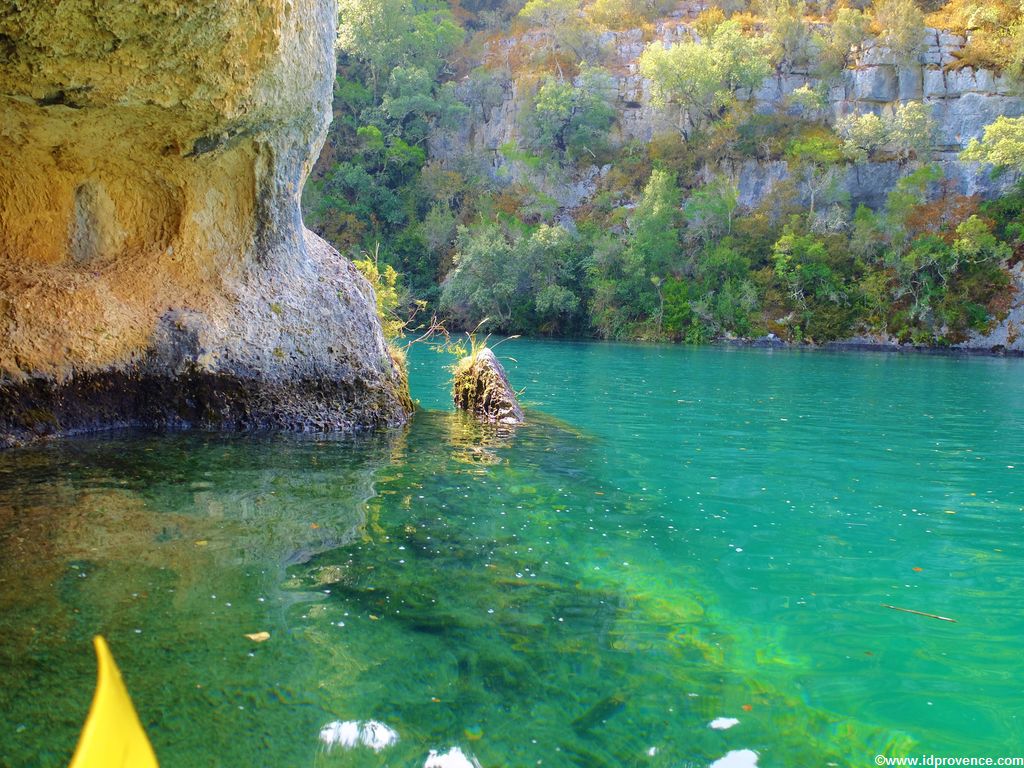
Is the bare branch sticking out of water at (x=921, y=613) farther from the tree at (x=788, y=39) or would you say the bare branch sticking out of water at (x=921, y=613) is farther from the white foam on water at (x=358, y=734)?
the tree at (x=788, y=39)

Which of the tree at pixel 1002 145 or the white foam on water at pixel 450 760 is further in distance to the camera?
the tree at pixel 1002 145

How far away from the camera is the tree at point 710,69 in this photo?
52562mm

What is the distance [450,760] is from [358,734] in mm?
438

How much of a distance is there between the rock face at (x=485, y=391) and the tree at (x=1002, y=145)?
1488 inches

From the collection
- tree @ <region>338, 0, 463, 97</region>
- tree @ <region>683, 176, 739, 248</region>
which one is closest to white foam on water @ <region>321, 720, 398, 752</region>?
tree @ <region>683, 176, 739, 248</region>

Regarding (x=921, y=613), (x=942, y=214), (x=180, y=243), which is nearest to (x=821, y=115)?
(x=942, y=214)

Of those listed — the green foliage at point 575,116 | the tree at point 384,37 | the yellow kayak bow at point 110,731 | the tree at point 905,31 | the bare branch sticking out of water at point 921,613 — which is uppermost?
the tree at point 384,37

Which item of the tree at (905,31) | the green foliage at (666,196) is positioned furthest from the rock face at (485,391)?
the tree at (905,31)

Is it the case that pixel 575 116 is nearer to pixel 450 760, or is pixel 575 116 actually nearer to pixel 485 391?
pixel 485 391

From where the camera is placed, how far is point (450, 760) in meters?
3.28

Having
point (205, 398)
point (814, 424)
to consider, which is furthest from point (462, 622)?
point (814, 424)

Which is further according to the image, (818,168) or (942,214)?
(818,168)

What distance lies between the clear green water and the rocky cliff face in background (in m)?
44.9

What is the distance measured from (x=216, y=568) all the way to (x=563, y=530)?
2868mm
